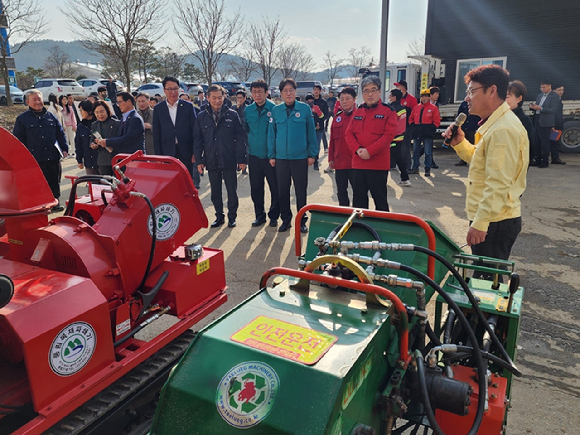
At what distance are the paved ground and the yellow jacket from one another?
1.13 meters

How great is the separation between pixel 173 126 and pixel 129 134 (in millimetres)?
1256

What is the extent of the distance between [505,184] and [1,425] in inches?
127

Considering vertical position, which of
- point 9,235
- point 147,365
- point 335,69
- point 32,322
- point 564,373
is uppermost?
point 335,69

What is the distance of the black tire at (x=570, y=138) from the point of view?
1146 cm

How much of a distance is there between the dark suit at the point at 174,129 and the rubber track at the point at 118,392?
158 inches

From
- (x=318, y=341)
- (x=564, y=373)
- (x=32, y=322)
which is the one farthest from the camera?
(x=564, y=373)

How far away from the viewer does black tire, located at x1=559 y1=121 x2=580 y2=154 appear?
1146cm

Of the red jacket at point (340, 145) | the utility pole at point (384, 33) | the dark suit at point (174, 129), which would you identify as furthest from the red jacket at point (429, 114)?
the dark suit at point (174, 129)

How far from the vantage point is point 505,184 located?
8.39ft

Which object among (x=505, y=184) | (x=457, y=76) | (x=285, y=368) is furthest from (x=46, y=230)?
(x=457, y=76)

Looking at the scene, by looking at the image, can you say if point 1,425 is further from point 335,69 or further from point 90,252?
point 335,69

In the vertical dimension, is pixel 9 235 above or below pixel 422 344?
above

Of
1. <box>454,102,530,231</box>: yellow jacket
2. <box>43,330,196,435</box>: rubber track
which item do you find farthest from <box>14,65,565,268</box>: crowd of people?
<box>43,330,196,435</box>: rubber track

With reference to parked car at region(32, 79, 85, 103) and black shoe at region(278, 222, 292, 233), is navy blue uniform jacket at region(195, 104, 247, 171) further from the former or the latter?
parked car at region(32, 79, 85, 103)
